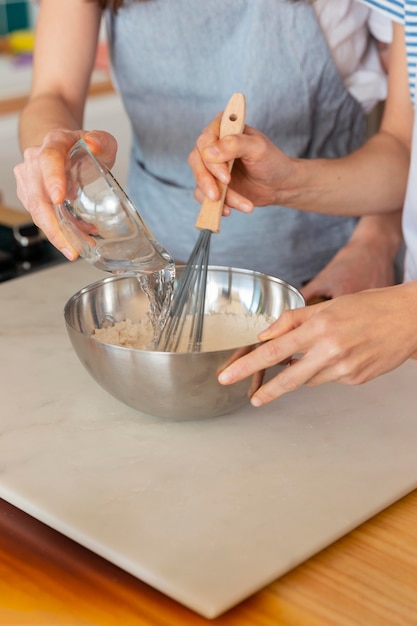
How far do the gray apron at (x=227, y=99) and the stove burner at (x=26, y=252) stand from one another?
18 centimetres

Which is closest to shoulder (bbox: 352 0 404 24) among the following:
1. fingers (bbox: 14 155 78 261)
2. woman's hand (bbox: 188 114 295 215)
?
woman's hand (bbox: 188 114 295 215)

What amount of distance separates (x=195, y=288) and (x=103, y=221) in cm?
15

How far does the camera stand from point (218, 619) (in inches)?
24.9

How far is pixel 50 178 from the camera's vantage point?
863 millimetres

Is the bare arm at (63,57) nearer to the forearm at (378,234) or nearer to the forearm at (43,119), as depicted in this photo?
the forearm at (43,119)

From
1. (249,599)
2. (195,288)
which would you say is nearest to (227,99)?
(195,288)

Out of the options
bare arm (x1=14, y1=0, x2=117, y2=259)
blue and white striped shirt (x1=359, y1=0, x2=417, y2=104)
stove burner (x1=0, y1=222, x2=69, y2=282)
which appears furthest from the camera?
stove burner (x1=0, y1=222, x2=69, y2=282)

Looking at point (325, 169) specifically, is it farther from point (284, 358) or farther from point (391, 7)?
point (284, 358)

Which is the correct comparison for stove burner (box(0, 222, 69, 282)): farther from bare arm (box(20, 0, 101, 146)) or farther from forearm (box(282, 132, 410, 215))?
forearm (box(282, 132, 410, 215))

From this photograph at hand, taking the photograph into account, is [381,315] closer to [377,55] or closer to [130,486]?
[130,486]

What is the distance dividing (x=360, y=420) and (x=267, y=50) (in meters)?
0.63

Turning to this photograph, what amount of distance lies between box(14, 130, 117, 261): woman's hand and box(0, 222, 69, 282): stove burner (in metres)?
0.39

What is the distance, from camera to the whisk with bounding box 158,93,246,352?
36.2 inches

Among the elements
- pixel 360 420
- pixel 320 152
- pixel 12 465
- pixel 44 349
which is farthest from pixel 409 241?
pixel 12 465
